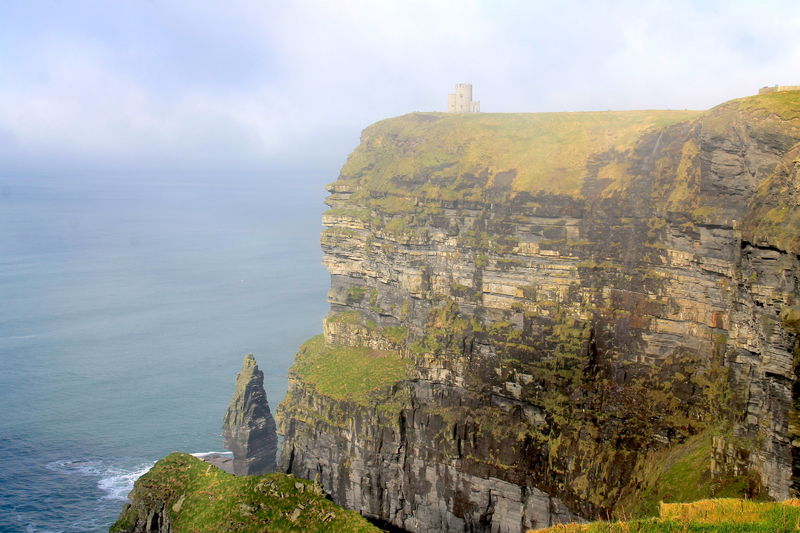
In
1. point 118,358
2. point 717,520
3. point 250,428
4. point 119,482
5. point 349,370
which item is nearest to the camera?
point 717,520

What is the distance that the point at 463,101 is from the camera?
70.9 meters

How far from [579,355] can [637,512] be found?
10003 mm

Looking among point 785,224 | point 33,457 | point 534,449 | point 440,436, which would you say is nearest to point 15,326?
point 33,457

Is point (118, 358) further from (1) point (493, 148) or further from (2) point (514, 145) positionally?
(2) point (514, 145)

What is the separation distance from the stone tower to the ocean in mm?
40383

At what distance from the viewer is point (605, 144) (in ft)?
163

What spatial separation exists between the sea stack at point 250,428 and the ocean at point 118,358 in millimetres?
6499

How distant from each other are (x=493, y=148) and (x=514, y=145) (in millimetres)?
1698

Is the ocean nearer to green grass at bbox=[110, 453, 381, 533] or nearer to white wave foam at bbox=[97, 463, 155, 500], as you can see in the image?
white wave foam at bbox=[97, 463, 155, 500]

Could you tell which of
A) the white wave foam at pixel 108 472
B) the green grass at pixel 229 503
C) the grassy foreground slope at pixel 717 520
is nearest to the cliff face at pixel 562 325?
the grassy foreground slope at pixel 717 520

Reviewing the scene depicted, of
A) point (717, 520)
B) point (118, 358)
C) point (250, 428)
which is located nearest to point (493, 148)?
point (717, 520)

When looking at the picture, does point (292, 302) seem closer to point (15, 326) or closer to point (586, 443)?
point (15, 326)

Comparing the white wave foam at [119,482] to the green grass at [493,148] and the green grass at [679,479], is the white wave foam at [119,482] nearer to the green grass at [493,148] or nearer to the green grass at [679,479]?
the green grass at [493,148]

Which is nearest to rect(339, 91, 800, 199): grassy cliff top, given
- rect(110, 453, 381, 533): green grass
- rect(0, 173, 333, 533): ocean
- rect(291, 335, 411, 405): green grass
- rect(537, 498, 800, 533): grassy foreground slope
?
rect(291, 335, 411, 405): green grass
